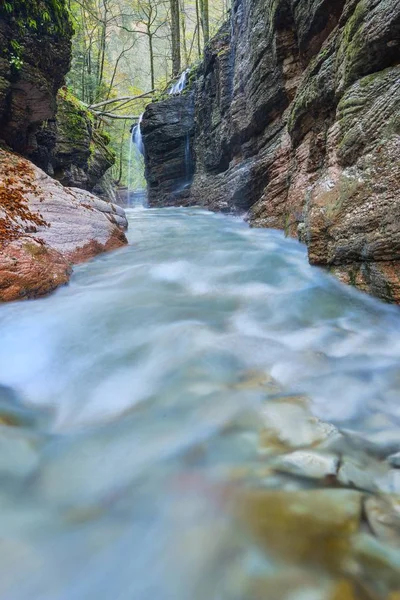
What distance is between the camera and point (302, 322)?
2922 mm

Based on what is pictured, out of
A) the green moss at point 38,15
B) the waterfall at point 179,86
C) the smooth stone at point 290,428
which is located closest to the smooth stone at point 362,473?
the smooth stone at point 290,428

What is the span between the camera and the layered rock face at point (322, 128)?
3148 millimetres

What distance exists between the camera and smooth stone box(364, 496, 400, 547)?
3.51ft

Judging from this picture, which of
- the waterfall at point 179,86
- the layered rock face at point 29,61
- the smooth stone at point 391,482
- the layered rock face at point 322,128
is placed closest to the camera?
the smooth stone at point 391,482

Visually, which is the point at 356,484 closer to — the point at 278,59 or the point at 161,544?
the point at 161,544

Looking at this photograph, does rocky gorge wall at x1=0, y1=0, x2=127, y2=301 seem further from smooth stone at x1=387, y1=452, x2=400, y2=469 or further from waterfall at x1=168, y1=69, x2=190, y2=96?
waterfall at x1=168, y1=69, x2=190, y2=96

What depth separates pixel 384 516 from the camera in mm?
1135

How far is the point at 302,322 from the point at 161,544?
2.14 metres

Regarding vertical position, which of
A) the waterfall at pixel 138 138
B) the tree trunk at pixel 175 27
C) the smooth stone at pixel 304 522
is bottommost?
the smooth stone at pixel 304 522

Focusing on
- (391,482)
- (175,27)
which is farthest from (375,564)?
(175,27)

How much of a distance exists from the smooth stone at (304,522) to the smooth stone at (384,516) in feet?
0.13

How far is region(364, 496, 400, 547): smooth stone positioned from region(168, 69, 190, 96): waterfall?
1728 centimetres

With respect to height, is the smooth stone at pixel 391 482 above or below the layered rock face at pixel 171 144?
below

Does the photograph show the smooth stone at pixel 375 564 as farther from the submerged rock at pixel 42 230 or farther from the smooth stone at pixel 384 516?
the submerged rock at pixel 42 230
